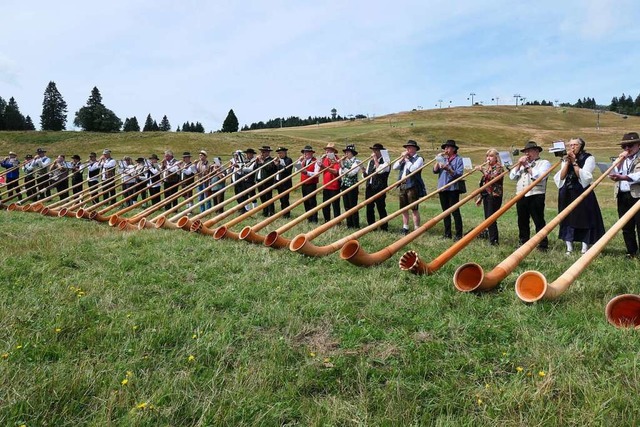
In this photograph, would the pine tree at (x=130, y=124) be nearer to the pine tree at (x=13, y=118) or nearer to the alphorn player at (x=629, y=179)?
the pine tree at (x=13, y=118)

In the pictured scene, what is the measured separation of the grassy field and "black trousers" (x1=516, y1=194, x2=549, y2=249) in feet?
4.09

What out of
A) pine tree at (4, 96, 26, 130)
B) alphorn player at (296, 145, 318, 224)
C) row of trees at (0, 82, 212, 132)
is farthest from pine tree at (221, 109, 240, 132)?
alphorn player at (296, 145, 318, 224)

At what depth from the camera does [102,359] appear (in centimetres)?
311

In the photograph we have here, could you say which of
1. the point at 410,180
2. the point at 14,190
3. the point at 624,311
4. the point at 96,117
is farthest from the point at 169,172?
the point at 96,117

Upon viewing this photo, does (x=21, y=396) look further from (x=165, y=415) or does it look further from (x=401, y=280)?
(x=401, y=280)

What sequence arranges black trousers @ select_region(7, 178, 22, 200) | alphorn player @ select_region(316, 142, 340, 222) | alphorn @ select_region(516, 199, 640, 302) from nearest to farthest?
alphorn @ select_region(516, 199, 640, 302) < alphorn player @ select_region(316, 142, 340, 222) < black trousers @ select_region(7, 178, 22, 200)

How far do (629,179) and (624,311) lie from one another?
300 cm

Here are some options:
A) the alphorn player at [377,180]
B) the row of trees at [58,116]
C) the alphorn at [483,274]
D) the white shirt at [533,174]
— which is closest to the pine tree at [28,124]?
the row of trees at [58,116]

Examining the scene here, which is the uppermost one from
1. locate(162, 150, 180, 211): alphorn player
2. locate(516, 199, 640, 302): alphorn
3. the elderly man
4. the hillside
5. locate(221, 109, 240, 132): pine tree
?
locate(221, 109, 240, 132): pine tree

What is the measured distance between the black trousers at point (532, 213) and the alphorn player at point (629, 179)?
3.39 ft

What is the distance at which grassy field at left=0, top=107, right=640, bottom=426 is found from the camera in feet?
8.46

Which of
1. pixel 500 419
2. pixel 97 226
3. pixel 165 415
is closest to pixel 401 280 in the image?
pixel 500 419

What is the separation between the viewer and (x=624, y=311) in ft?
11.8

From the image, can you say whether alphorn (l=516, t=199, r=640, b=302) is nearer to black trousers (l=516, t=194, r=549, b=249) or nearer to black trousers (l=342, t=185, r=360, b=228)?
black trousers (l=516, t=194, r=549, b=249)
